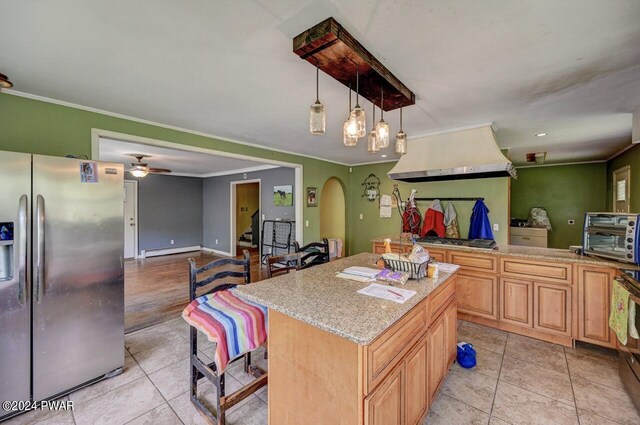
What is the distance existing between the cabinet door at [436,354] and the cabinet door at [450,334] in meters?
0.07

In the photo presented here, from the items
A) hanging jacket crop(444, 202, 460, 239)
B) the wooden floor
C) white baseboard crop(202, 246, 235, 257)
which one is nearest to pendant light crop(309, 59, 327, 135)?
the wooden floor

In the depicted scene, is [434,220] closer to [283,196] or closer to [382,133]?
[382,133]

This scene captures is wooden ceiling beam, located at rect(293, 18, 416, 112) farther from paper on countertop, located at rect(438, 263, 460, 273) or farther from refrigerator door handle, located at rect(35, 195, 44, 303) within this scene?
refrigerator door handle, located at rect(35, 195, 44, 303)

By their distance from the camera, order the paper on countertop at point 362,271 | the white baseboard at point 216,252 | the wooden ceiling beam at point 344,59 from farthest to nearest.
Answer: the white baseboard at point 216,252
the paper on countertop at point 362,271
the wooden ceiling beam at point 344,59

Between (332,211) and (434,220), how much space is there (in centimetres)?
312

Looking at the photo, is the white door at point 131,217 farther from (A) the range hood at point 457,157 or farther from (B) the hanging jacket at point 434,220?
(B) the hanging jacket at point 434,220

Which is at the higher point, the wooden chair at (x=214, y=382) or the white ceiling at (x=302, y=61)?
the white ceiling at (x=302, y=61)

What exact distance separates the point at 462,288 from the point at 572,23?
105 inches

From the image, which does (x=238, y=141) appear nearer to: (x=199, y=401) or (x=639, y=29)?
(x=199, y=401)

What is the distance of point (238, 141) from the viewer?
4055 mm

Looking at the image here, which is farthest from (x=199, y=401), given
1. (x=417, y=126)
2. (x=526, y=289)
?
(x=417, y=126)

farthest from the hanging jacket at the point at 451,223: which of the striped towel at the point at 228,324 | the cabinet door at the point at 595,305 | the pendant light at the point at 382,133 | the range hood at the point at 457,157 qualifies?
the striped towel at the point at 228,324

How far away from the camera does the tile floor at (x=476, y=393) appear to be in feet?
5.90

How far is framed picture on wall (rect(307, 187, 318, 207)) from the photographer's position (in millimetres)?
5375
